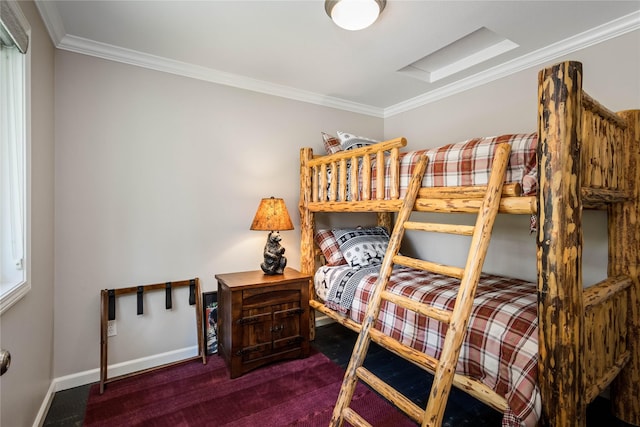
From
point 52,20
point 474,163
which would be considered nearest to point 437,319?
point 474,163

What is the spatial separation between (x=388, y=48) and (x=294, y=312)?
214 centimetres

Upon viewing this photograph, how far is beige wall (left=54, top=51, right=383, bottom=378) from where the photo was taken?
2148mm

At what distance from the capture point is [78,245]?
216cm

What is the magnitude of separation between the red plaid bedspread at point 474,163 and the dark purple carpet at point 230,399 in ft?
4.59

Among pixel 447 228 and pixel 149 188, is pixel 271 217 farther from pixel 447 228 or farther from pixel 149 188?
pixel 447 228

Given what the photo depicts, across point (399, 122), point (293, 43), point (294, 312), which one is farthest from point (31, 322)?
point (399, 122)

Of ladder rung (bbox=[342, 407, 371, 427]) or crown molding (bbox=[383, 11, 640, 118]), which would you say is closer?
ladder rung (bbox=[342, 407, 371, 427])

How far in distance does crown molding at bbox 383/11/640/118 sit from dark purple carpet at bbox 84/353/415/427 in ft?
8.77

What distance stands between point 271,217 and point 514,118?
6.99 ft

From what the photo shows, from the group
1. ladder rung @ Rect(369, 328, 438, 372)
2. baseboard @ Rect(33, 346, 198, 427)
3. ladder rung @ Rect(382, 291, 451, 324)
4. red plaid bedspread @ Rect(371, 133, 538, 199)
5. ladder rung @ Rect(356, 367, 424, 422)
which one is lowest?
baseboard @ Rect(33, 346, 198, 427)

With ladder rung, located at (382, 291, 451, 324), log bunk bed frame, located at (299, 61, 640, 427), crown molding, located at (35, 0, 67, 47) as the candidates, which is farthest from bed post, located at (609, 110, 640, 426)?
crown molding, located at (35, 0, 67, 47)

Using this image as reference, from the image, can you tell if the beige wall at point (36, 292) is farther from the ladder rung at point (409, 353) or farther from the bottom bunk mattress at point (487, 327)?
the bottom bunk mattress at point (487, 327)

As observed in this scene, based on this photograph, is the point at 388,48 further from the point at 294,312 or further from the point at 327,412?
the point at 327,412

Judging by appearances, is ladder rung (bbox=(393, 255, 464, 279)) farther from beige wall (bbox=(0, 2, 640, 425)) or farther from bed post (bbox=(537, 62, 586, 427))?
beige wall (bbox=(0, 2, 640, 425))
